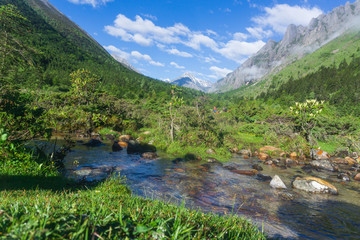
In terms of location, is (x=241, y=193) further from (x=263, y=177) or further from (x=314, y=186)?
(x=314, y=186)

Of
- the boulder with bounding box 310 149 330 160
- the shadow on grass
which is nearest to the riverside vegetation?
the shadow on grass

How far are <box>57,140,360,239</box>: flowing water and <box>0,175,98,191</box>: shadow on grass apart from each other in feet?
5.39

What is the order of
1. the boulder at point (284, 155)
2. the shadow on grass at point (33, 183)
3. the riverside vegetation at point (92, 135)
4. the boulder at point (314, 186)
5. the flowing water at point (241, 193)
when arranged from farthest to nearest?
1. the boulder at point (284, 155)
2. the boulder at point (314, 186)
3. the flowing water at point (241, 193)
4. the shadow on grass at point (33, 183)
5. the riverside vegetation at point (92, 135)

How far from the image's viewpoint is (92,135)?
2619cm

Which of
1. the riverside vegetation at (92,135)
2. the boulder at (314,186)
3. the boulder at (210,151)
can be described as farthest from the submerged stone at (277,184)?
the boulder at (210,151)

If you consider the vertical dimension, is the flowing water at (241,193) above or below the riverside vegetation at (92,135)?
below

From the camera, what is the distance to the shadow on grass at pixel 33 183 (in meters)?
→ 5.62

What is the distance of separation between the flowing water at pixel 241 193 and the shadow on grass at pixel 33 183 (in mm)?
1643

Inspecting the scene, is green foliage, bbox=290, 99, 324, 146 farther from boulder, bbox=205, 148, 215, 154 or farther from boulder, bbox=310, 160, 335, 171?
boulder, bbox=205, 148, 215, 154

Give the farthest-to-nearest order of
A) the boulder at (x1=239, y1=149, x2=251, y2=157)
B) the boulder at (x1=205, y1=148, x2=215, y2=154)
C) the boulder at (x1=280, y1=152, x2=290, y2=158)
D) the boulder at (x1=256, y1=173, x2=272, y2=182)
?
1. the boulder at (x1=239, y1=149, x2=251, y2=157)
2. the boulder at (x1=280, y1=152, x2=290, y2=158)
3. the boulder at (x1=205, y1=148, x2=215, y2=154)
4. the boulder at (x1=256, y1=173, x2=272, y2=182)

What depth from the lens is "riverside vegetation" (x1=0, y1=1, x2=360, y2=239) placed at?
1.93 m

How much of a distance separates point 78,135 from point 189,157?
15410 mm

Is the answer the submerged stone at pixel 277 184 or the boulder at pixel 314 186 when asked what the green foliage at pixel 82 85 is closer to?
the submerged stone at pixel 277 184

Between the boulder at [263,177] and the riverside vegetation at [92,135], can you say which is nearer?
the riverside vegetation at [92,135]
